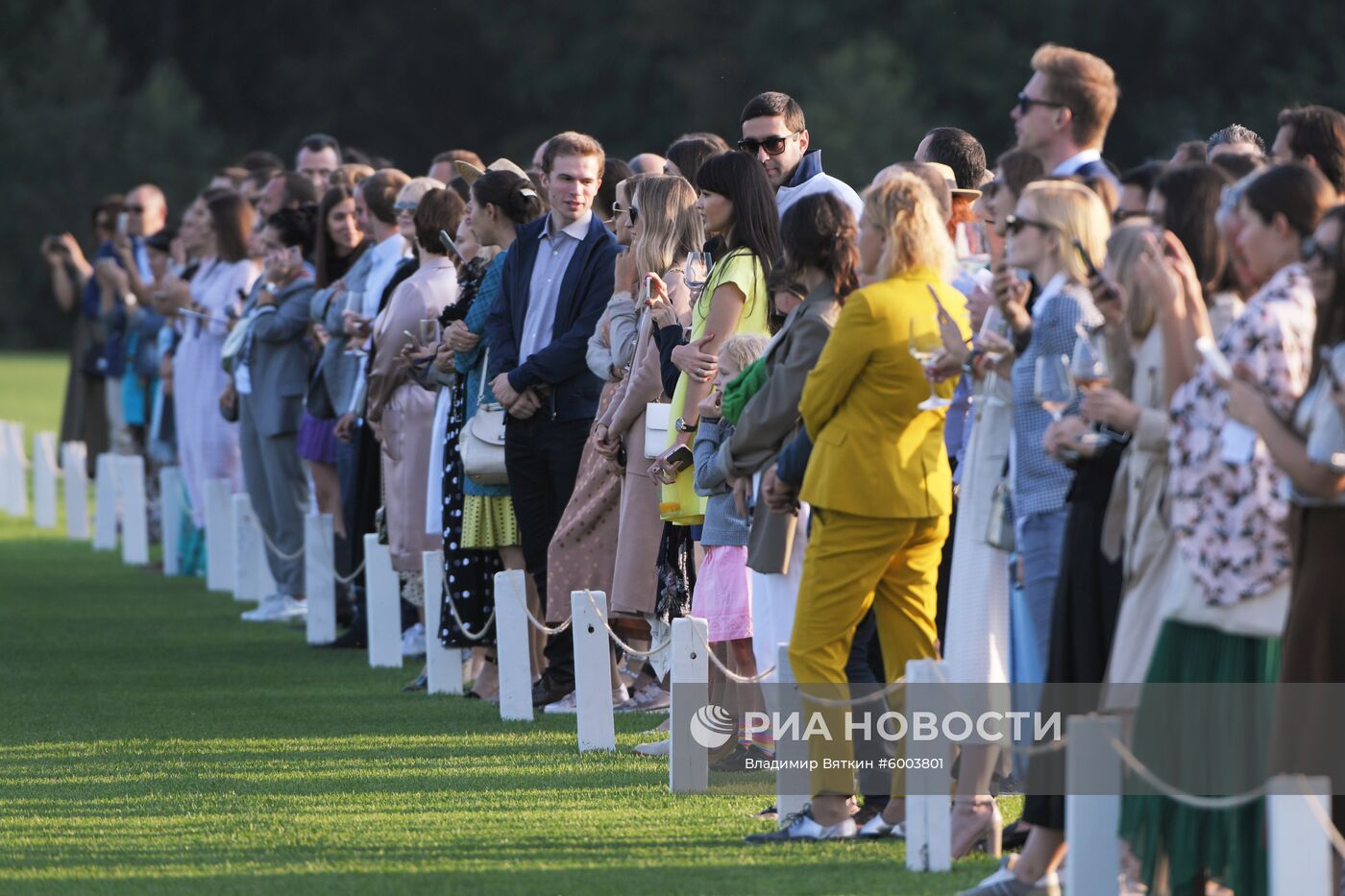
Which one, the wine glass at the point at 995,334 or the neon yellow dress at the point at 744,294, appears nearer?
the wine glass at the point at 995,334

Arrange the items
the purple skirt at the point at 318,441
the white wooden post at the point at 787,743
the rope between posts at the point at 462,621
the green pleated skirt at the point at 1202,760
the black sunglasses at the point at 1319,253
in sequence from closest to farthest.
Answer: the black sunglasses at the point at 1319,253
the green pleated skirt at the point at 1202,760
the white wooden post at the point at 787,743
the rope between posts at the point at 462,621
the purple skirt at the point at 318,441

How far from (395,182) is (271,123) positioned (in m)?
57.1

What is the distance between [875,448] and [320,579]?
6.79 m

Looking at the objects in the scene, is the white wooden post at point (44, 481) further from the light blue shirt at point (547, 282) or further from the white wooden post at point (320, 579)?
the light blue shirt at point (547, 282)

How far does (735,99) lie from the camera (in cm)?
5862

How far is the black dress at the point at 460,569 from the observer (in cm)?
Result: 1094

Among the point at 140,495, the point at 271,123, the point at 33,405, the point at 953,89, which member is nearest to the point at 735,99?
the point at 953,89

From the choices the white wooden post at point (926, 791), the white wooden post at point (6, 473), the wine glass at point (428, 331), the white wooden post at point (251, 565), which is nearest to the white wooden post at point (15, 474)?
the white wooden post at point (6, 473)

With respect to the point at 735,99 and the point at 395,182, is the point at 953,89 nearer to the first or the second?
the point at 735,99

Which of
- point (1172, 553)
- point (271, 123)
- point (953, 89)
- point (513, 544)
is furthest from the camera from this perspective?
point (271, 123)

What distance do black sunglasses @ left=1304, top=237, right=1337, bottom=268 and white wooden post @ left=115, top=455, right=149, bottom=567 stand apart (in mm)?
13694

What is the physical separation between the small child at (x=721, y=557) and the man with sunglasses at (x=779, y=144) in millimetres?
1460

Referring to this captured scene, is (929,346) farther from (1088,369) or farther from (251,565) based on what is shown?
(251,565)

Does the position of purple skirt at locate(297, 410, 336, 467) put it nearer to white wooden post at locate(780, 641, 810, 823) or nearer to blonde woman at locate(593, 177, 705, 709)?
blonde woman at locate(593, 177, 705, 709)
